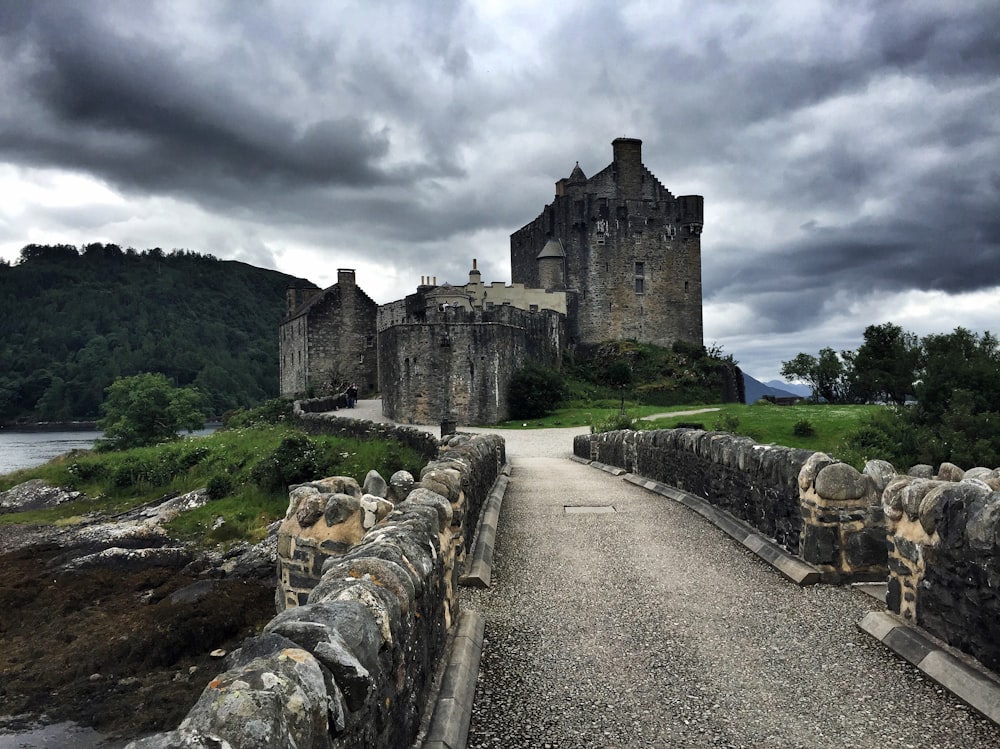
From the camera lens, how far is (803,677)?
4695 mm

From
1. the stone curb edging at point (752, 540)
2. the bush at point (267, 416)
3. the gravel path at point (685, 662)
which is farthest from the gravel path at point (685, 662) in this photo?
the bush at point (267, 416)

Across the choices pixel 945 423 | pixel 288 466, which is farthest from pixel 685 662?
pixel 945 423

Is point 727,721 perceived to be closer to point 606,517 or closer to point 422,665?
point 422,665

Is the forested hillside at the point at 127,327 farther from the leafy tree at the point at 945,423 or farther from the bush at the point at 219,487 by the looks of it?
the leafy tree at the point at 945,423

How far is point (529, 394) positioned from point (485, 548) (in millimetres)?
30596

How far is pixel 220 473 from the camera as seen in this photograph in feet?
82.6

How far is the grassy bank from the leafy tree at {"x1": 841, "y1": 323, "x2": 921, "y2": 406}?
40.4 metres

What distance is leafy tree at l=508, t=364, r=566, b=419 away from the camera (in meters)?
38.8

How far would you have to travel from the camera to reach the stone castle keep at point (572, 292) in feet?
163

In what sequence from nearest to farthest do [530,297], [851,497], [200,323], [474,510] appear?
[851,497]
[474,510]
[530,297]
[200,323]

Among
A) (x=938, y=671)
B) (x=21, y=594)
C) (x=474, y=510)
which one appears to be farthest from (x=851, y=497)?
(x=21, y=594)

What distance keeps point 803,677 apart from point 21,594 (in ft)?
57.3

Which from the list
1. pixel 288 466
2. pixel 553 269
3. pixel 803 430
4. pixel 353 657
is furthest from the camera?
pixel 553 269

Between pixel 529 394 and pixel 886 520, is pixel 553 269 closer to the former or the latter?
pixel 529 394
